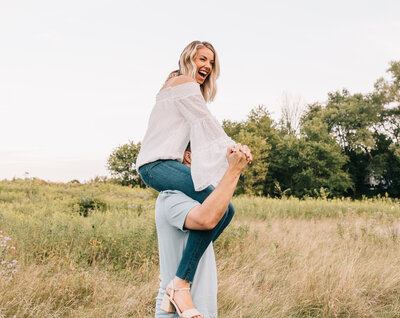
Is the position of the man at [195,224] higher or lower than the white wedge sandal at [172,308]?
higher

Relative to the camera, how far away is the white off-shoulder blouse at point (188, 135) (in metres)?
1.94

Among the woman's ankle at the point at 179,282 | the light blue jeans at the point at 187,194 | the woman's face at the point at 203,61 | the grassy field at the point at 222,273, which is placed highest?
the woman's face at the point at 203,61

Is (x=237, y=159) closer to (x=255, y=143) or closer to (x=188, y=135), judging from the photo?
A: (x=188, y=135)

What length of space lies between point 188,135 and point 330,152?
3444 cm

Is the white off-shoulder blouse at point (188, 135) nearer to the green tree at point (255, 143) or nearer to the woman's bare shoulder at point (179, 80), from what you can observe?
the woman's bare shoulder at point (179, 80)

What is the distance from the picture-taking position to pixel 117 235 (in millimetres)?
5414

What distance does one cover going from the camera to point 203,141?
1.98 meters

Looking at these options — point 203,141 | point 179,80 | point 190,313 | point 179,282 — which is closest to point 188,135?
point 203,141

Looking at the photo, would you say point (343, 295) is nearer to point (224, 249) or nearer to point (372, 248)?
point (224, 249)

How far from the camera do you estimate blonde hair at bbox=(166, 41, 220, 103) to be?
2258 mm

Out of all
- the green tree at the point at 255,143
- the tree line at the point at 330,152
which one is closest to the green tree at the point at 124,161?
the tree line at the point at 330,152

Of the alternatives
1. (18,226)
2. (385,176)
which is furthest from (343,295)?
(385,176)

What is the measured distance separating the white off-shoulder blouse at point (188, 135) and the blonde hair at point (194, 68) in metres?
0.21

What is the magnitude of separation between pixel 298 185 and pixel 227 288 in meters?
32.3
